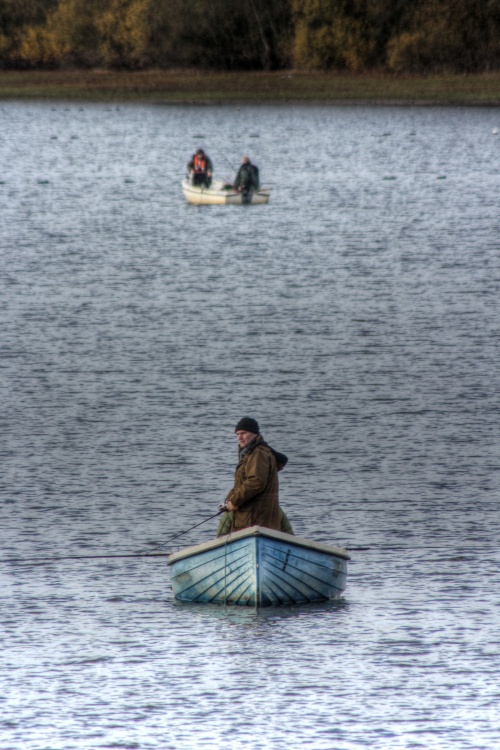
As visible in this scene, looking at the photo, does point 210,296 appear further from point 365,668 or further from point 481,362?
point 365,668

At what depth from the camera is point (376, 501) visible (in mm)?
21266

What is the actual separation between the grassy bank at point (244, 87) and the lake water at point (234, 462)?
63.1 metres

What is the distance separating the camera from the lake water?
14.5 m

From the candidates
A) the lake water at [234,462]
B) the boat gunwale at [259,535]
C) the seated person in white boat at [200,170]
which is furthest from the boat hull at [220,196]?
the boat gunwale at [259,535]

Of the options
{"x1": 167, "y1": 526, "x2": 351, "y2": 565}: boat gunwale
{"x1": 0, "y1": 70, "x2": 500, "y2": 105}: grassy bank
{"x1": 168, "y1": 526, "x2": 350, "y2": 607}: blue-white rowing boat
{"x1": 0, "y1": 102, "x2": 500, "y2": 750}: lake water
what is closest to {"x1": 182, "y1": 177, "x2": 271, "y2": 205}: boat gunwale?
{"x1": 0, "y1": 102, "x2": 500, "y2": 750}: lake water

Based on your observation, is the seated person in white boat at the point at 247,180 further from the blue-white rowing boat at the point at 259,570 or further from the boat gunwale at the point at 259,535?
the boat gunwale at the point at 259,535

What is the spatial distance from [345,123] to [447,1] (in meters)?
19.0

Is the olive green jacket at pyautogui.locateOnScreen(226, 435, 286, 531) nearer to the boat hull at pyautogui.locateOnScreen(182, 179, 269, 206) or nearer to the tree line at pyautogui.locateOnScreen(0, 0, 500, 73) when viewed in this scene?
the boat hull at pyautogui.locateOnScreen(182, 179, 269, 206)

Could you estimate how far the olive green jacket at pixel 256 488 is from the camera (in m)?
15.7

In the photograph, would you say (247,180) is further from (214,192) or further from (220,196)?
(214,192)

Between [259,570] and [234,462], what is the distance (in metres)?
7.36

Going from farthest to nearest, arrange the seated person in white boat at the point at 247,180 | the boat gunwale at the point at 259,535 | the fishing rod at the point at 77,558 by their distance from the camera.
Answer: the seated person in white boat at the point at 247,180, the fishing rod at the point at 77,558, the boat gunwale at the point at 259,535

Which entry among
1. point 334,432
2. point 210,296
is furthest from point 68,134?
point 334,432

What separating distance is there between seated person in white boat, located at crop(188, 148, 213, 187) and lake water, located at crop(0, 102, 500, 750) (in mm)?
1717
